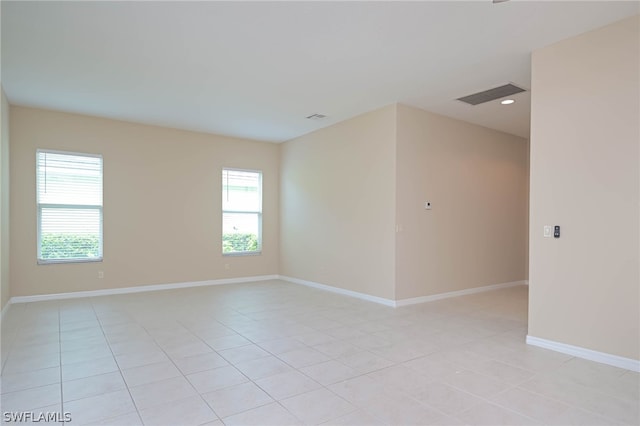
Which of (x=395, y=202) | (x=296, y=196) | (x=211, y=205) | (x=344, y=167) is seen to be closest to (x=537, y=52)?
(x=395, y=202)

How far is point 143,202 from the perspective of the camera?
6328 millimetres

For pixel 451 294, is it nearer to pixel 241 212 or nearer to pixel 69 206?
pixel 241 212

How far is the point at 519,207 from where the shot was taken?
6895 mm

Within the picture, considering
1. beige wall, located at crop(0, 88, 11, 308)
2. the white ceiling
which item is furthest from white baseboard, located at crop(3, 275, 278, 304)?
the white ceiling

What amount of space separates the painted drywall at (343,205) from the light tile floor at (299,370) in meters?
1.04

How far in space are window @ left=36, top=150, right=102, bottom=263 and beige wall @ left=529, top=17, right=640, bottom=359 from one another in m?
6.02

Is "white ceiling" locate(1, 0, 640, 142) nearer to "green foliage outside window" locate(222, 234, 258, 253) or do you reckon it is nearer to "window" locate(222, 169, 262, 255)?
"window" locate(222, 169, 262, 255)

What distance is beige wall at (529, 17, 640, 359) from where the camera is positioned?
9.80ft

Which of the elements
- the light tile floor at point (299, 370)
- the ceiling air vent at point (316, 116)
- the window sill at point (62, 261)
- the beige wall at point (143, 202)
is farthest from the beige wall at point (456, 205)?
the window sill at point (62, 261)

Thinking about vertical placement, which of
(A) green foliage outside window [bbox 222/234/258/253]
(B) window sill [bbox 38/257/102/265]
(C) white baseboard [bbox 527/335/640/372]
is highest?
(A) green foliage outside window [bbox 222/234/258/253]

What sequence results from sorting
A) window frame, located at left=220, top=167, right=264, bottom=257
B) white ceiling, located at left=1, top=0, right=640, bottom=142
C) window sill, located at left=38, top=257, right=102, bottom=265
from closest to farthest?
white ceiling, located at left=1, top=0, right=640, bottom=142 → window sill, located at left=38, top=257, right=102, bottom=265 → window frame, located at left=220, top=167, right=264, bottom=257

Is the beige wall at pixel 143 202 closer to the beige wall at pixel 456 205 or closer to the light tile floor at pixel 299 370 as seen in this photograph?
the light tile floor at pixel 299 370

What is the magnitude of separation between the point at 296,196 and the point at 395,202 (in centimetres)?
256

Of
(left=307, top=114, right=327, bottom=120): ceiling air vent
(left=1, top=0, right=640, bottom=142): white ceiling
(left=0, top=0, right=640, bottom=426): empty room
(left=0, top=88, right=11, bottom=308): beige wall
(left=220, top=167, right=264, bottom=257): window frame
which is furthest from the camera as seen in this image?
(left=220, top=167, right=264, bottom=257): window frame
